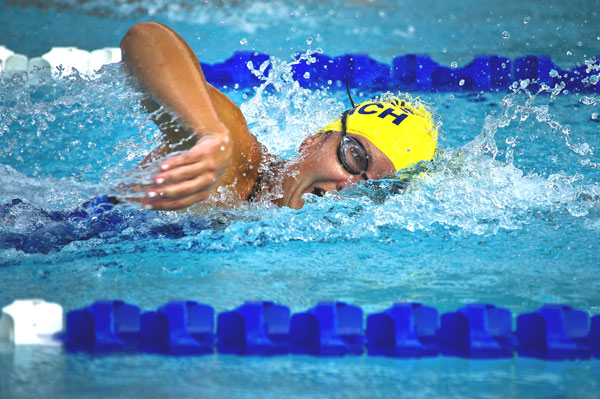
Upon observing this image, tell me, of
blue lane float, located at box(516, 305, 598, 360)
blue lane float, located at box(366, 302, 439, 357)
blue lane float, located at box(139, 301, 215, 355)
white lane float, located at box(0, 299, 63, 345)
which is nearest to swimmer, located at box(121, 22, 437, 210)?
blue lane float, located at box(139, 301, 215, 355)

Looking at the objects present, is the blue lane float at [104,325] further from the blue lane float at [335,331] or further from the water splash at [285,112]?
the water splash at [285,112]

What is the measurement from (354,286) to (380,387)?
1.64ft

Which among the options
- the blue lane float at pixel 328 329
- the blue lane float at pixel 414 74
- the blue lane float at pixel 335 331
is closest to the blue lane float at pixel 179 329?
the blue lane float at pixel 335 331

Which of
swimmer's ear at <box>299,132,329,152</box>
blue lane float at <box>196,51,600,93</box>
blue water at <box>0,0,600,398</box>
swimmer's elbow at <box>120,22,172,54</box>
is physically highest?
blue lane float at <box>196,51,600,93</box>

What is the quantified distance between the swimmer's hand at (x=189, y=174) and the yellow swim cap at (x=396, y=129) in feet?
3.30

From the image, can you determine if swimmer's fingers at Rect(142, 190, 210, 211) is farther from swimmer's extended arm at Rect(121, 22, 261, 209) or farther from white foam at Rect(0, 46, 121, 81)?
white foam at Rect(0, 46, 121, 81)

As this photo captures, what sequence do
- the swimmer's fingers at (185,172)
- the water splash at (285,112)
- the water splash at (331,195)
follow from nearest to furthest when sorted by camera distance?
1. the swimmer's fingers at (185,172)
2. the water splash at (331,195)
3. the water splash at (285,112)

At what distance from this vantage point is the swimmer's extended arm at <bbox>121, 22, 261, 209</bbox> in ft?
4.53

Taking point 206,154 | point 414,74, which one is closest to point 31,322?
point 206,154

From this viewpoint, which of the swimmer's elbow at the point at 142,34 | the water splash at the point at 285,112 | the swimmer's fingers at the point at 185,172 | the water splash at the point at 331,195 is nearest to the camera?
the swimmer's fingers at the point at 185,172

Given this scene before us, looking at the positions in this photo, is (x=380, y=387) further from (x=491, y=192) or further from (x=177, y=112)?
(x=491, y=192)

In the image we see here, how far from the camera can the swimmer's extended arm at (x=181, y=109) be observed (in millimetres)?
1380

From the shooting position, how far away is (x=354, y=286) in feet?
6.00

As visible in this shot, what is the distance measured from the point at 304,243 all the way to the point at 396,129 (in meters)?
0.55
